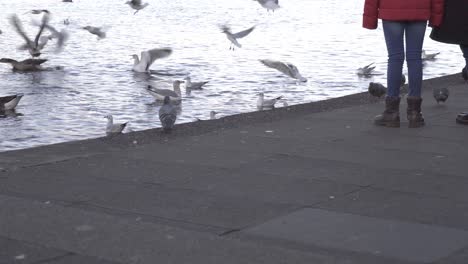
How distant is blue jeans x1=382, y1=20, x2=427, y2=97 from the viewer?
9.07 m

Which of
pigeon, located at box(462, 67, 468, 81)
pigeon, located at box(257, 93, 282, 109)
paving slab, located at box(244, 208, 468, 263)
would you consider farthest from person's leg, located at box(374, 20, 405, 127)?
pigeon, located at box(462, 67, 468, 81)

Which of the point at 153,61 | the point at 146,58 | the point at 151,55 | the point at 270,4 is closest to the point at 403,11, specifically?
the point at 146,58

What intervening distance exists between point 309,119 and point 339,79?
7.46 metres

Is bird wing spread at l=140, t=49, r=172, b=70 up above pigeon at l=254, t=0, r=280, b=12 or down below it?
below

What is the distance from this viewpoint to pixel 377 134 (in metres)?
9.02

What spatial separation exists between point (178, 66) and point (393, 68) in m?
10.8

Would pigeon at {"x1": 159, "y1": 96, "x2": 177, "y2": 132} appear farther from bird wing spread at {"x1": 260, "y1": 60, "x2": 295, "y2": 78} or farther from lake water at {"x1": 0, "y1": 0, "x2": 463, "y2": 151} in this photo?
bird wing spread at {"x1": 260, "y1": 60, "x2": 295, "y2": 78}

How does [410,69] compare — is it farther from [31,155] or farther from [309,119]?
[31,155]

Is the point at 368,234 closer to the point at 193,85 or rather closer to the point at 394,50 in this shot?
the point at 394,50

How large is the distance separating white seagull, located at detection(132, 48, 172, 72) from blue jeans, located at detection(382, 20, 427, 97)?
9496 millimetres

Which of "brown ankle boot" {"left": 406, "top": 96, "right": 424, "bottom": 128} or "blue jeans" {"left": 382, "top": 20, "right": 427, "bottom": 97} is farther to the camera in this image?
"brown ankle boot" {"left": 406, "top": 96, "right": 424, "bottom": 128}

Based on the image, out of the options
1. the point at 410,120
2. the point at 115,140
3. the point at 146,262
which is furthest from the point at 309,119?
the point at 146,262

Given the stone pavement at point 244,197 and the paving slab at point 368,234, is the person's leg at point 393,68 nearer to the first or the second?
the stone pavement at point 244,197

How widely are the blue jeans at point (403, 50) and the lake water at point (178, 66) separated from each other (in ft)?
12.3
